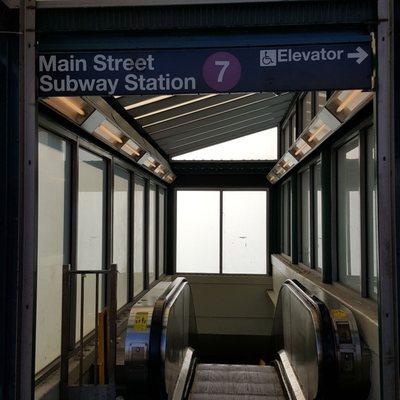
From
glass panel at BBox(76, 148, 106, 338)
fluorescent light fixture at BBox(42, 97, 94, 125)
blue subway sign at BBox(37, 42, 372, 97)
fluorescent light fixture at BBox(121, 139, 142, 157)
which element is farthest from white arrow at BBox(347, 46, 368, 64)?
fluorescent light fixture at BBox(121, 139, 142, 157)

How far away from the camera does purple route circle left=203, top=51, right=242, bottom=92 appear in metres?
2.67

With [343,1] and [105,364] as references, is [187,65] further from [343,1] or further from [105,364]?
[105,364]

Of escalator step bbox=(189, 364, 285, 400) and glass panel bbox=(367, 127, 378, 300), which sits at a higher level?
glass panel bbox=(367, 127, 378, 300)

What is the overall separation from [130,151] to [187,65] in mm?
3172

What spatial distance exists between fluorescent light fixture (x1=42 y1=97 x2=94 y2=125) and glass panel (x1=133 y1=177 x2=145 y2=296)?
142 inches

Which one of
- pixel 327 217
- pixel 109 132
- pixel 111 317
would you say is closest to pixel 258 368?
pixel 327 217

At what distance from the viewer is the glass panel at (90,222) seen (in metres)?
4.72

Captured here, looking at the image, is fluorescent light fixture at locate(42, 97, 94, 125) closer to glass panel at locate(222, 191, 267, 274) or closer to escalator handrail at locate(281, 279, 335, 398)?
escalator handrail at locate(281, 279, 335, 398)

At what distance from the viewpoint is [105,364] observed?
3473 mm

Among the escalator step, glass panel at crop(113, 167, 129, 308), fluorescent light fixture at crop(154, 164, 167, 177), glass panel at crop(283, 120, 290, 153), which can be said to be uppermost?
glass panel at crop(283, 120, 290, 153)

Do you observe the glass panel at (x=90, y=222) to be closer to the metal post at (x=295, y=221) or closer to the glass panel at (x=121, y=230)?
the glass panel at (x=121, y=230)

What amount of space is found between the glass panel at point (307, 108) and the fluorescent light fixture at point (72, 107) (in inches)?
149

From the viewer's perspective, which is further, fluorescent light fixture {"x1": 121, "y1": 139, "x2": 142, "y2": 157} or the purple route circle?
fluorescent light fixture {"x1": 121, "y1": 139, "x2": 142, "y2": 157}

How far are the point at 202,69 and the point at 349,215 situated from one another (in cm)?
268
